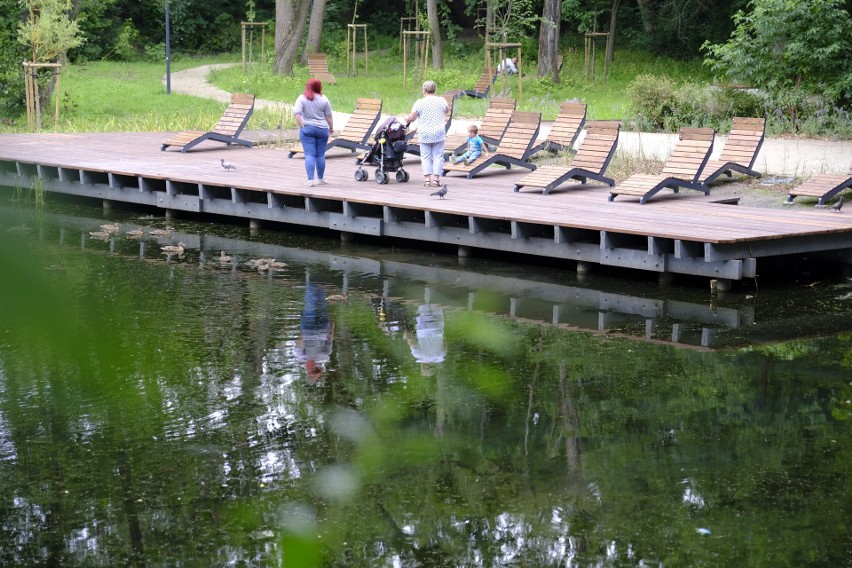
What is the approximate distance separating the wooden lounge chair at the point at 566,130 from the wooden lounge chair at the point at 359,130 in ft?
9.24

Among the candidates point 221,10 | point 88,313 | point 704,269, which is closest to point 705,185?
point 704,269

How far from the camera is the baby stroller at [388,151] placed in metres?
14.9

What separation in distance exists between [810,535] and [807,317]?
4.98 m

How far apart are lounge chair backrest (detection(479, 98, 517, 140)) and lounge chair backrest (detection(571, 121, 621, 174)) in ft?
8.57

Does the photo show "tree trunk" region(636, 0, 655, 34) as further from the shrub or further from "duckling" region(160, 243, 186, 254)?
"duckling" region(160, 243, 186, 254)

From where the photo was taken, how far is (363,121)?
18.7 meters

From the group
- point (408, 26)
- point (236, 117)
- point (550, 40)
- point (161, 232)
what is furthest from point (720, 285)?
point (408, 26)

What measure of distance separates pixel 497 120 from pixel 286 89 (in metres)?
12.4

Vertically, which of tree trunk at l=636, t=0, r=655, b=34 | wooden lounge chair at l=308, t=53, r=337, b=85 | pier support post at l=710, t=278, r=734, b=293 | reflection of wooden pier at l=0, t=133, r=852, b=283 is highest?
tree trunk at l=636, t=0, r=655, b=34

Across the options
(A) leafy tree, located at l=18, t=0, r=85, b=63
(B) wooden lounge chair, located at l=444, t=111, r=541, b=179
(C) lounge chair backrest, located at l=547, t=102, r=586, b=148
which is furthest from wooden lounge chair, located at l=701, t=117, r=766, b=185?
(A) leafy tree, located at l=18, t=0, r=85, b=63

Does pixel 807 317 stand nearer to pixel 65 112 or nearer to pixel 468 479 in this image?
pixel 468 479

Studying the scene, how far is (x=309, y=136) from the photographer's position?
14.2 metres

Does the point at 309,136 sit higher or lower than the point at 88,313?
higher

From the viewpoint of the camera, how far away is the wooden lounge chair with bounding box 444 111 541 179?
1606cm
